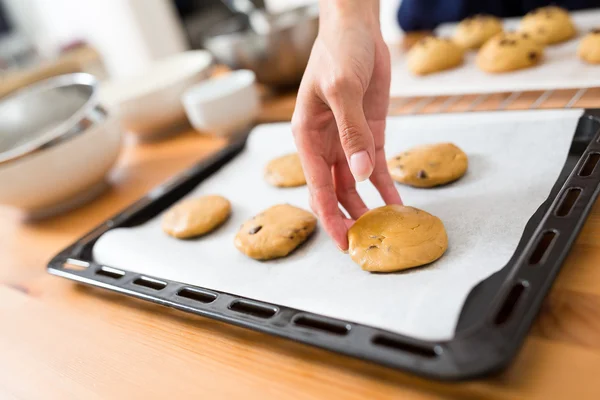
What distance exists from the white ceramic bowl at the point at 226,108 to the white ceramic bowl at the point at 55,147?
0.20m

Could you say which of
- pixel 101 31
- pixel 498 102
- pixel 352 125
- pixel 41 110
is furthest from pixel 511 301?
pixel 101 31

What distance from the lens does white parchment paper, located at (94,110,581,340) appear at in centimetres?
60

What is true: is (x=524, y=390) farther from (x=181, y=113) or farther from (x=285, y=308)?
(x=181, y=113)

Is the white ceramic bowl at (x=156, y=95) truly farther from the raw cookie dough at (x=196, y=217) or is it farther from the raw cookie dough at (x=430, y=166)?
the raw cookie dough at (x=430, y=166)

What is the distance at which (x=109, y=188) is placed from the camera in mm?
1305

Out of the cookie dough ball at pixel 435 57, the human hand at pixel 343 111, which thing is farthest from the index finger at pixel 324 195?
the cookie dough ball at pixel 435 57

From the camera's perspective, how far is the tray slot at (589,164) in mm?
703

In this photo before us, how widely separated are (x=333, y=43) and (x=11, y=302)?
71 cm

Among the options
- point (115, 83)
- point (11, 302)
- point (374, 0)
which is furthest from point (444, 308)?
point (115, 83)

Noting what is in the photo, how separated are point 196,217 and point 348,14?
44 cm

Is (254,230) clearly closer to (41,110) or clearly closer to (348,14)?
(348,14)

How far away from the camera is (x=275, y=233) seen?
31.2 inches

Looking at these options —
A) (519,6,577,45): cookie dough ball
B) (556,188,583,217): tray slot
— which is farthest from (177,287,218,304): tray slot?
(519,6,577,45): cookie dough ball

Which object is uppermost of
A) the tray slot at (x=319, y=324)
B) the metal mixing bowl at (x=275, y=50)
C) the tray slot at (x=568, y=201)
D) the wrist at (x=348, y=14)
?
the wrist at (x=348, y=14)
